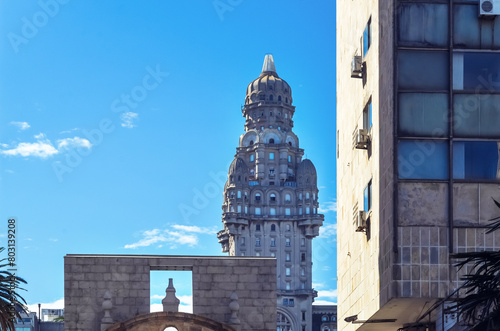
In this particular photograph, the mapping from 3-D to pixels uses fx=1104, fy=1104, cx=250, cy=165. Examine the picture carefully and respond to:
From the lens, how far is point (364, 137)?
43.8 metres

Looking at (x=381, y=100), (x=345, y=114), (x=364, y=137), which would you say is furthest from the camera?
(x=345, y=114)

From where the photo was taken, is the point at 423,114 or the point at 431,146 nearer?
the point at 431,146

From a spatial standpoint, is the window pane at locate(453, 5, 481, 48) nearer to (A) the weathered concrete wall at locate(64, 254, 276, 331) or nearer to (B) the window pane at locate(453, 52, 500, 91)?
(B) the window pane at locate(453, 52, 500, 91)

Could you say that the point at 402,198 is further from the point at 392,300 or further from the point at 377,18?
the point at 377,18

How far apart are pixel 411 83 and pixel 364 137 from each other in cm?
479

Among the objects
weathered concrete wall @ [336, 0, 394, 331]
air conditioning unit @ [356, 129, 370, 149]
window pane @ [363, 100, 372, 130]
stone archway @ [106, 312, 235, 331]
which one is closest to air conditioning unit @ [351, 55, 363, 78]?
weathered concrete wall @ [336, 0, 394, 331]

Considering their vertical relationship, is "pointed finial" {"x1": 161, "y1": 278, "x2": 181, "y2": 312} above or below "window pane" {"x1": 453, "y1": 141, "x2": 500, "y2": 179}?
below

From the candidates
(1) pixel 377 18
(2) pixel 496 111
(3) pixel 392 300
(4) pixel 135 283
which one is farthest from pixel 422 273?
(4) pixel 135 283

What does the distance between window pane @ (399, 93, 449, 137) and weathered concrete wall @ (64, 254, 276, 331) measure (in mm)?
10827

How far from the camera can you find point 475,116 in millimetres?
39312

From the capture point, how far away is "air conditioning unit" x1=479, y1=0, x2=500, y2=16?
39469 millimetres

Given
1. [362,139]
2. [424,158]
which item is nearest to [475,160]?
[424,158]

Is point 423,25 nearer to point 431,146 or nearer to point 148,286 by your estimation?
point 431,146

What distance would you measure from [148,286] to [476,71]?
56.0 ft
